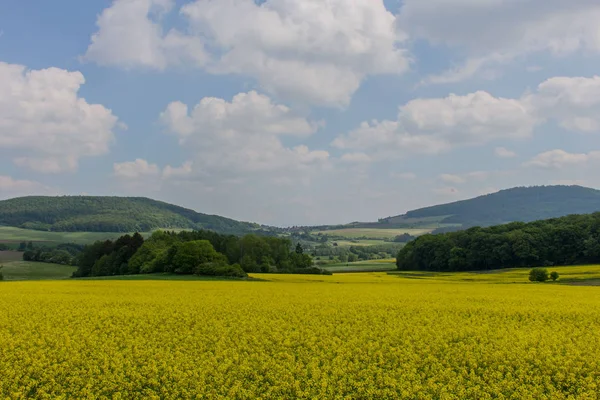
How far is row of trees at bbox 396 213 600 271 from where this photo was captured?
83188 mm

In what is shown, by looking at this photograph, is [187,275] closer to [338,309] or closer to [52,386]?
[338,309]

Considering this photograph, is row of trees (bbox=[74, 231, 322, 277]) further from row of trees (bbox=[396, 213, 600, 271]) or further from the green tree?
row of trees (bbox=[396, 213, 600, 271])

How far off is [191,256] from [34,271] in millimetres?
59320

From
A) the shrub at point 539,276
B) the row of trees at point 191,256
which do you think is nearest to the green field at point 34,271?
the row of trees at point 191,256

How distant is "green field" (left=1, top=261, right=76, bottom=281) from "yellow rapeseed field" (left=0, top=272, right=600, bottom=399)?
84903 millimetres

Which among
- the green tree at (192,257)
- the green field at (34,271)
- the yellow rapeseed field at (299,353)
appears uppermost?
the green tree at (192,257)

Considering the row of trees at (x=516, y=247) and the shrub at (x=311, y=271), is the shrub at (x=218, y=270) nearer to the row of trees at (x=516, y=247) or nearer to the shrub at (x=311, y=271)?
the shrub at (x=311, y=271)

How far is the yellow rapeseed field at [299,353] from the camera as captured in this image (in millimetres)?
13648

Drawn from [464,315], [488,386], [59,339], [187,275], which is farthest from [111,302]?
[187,275]

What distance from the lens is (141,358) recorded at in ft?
52.6

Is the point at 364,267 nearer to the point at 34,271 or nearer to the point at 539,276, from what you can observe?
the point at 539,276

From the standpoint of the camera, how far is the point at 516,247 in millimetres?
85875

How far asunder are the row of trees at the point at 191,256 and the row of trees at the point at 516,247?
27869 millimetres

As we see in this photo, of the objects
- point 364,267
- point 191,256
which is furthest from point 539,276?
point 364,267
